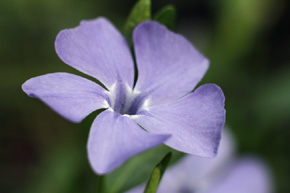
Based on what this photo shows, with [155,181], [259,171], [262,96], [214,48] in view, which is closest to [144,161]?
[155,181]

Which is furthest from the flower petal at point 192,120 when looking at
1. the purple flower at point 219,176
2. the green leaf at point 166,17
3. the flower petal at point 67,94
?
the purple flower at point 219,176

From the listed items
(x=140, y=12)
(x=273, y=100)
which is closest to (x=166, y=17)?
(x=140, y=12)

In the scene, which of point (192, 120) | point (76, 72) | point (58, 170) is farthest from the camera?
point (76, 72)

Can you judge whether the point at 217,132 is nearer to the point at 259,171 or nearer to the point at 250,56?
the point at 259,171

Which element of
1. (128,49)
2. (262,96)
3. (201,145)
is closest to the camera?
(201,145)

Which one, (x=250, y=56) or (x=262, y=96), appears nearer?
(x=262, y=96)

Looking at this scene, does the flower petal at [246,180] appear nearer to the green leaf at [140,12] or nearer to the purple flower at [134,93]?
the purple flower at [134,93]

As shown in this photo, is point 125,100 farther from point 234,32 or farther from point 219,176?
point 234,32
